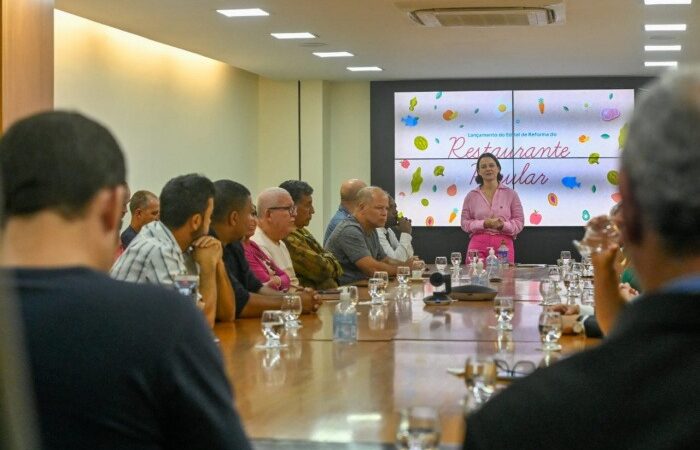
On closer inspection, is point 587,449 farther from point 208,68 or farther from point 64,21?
point 208,68

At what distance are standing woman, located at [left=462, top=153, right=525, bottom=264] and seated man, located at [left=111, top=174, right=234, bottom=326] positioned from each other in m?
5.52

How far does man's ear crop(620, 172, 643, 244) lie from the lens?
1.08 m

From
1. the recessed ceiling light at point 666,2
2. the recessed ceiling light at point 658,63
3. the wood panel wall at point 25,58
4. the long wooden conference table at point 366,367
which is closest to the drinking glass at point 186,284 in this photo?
the long wooden conference table at point 366,367

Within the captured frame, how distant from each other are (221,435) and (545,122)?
41.0ft

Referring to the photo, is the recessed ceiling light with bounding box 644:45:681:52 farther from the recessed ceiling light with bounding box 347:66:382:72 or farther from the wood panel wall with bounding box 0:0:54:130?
the wood panel wall with bounding box 0:0:54:130

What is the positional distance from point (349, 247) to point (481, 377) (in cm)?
503

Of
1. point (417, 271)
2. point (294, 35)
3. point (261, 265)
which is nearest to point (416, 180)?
point (294, 35)

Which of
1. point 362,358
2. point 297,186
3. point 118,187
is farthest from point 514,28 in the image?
point 118,187

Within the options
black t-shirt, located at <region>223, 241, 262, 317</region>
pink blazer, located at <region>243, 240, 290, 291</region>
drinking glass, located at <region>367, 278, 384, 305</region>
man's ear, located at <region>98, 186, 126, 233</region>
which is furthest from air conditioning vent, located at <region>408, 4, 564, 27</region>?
man's ear, located at <region>98, 186, 126, 233</region>

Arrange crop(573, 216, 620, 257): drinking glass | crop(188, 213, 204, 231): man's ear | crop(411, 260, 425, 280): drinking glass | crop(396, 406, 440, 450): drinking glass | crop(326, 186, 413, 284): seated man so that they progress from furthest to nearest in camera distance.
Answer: crop(326, 186, 413, 284): seated man
crop(411, 260, 425, 280): drinking glass
crop(188, 213, 204, 231): man's ear
crop(573, 216, 620, 257): drinking glass
crop(396, 406, 440, 450): drinking glass

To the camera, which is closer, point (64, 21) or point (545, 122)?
point (64, 21)

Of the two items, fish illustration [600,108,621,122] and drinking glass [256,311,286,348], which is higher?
fish illustration [600,108,621,122]

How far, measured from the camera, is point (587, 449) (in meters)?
1.03

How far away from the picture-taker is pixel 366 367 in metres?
3.26
